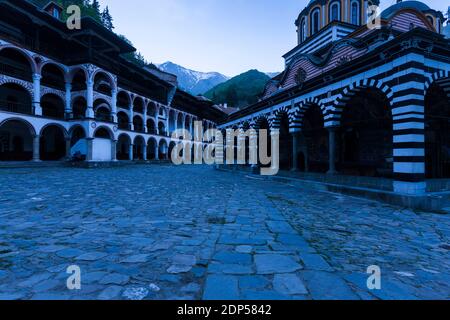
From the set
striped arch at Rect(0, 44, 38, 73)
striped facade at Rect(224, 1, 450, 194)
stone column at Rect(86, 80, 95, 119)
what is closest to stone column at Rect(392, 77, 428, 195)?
striped facade at Rect(224, 1, 450, 194)

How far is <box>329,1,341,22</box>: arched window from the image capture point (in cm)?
2028

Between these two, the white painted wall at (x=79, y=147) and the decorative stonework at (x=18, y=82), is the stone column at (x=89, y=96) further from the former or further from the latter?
the decorative stonework at (x=18, y=82)

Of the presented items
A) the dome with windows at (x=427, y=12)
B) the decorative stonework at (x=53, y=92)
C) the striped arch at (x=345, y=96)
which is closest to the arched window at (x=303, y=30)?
the dome with windows at (x=427, y=12)

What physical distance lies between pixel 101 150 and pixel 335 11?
26.5 meters

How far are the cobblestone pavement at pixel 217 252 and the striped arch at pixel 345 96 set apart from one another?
16.3 feet

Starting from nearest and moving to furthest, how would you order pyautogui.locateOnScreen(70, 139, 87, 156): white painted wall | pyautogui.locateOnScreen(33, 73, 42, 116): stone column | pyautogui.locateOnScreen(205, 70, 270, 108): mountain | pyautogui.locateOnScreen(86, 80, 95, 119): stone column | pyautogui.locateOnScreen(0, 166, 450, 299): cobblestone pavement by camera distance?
pyautogui.locateOnScreen(0, 166, 450, 299): cobblestone pavement → pyautogui.locateOnScreen(33, 73, 42, 116): stone column → pyautogui.locateOnScreen(86, 80, 95, 119): stone column → pyautogui.locateOnScreen(70, 139, 87, 156): white painted wall → pyautogui.locateOnScreen(205, 70, 270, 108): mountain

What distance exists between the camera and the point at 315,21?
855 inches

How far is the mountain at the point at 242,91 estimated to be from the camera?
254 feet

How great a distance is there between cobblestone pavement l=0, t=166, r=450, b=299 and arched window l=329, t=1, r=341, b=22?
67.5 feet

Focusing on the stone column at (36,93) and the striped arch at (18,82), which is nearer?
the striped arch at (18,82)

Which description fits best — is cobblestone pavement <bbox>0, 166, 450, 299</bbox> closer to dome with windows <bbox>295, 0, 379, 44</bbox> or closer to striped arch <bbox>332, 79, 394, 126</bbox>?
striped arch <bbox>332, 79, 394, 126</bbox>

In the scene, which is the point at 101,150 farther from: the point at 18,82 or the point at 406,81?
the point at 406,81
